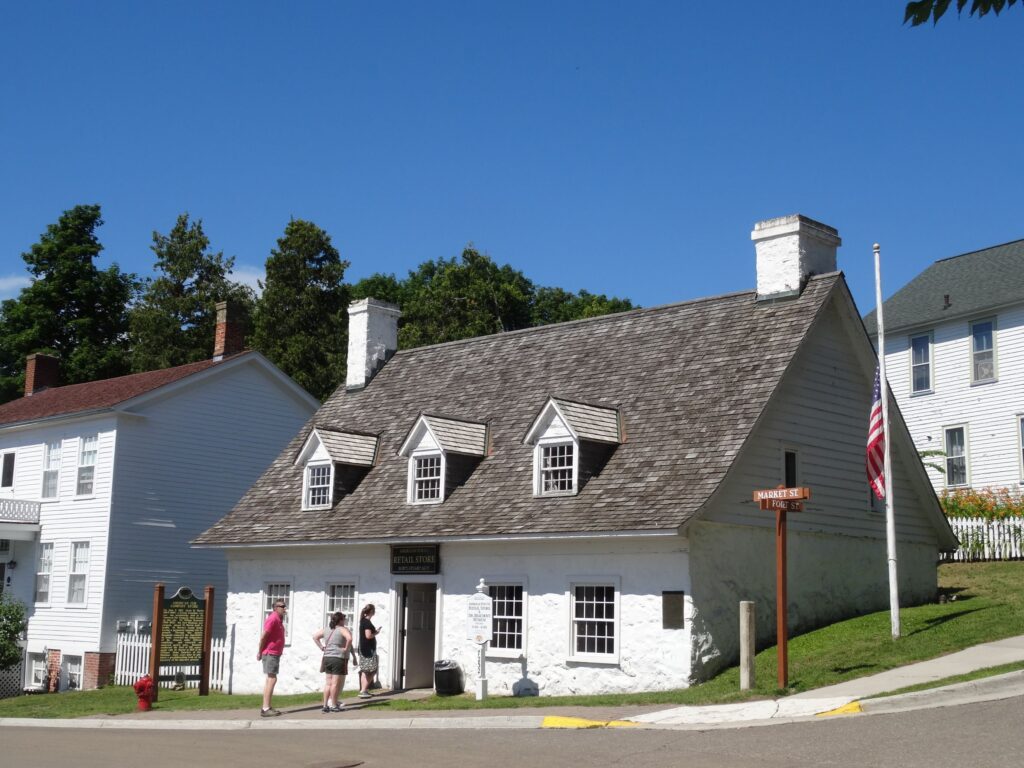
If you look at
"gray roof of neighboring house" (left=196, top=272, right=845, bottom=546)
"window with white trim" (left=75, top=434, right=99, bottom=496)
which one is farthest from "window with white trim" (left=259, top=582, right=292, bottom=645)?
"window with white trim" (left=75, top=434, right=99, bottom=496)

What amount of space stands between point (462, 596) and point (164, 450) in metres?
14.6

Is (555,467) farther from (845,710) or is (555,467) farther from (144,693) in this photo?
(144,693)

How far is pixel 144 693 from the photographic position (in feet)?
73.9

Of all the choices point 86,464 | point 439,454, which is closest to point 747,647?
point 439,454

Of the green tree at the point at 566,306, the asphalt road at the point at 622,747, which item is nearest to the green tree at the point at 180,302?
the green tree at the point at 566,306

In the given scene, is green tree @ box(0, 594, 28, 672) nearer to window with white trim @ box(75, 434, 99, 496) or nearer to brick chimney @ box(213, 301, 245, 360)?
window with white trim @ box(75, 434, 99, 496)

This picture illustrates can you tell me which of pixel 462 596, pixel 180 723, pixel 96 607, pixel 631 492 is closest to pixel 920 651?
pixel 631 492

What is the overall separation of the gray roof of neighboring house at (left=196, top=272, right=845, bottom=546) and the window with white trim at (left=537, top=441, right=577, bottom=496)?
13.8 inches

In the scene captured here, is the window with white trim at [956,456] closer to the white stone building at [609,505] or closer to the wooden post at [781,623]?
the white stone building at [609,505]

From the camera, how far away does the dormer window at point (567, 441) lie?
20.9 metres

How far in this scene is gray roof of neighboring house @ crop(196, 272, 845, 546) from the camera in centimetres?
1986

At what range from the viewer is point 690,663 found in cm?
1833

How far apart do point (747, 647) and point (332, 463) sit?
11491mm

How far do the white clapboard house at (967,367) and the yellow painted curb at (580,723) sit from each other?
20.9 meters
